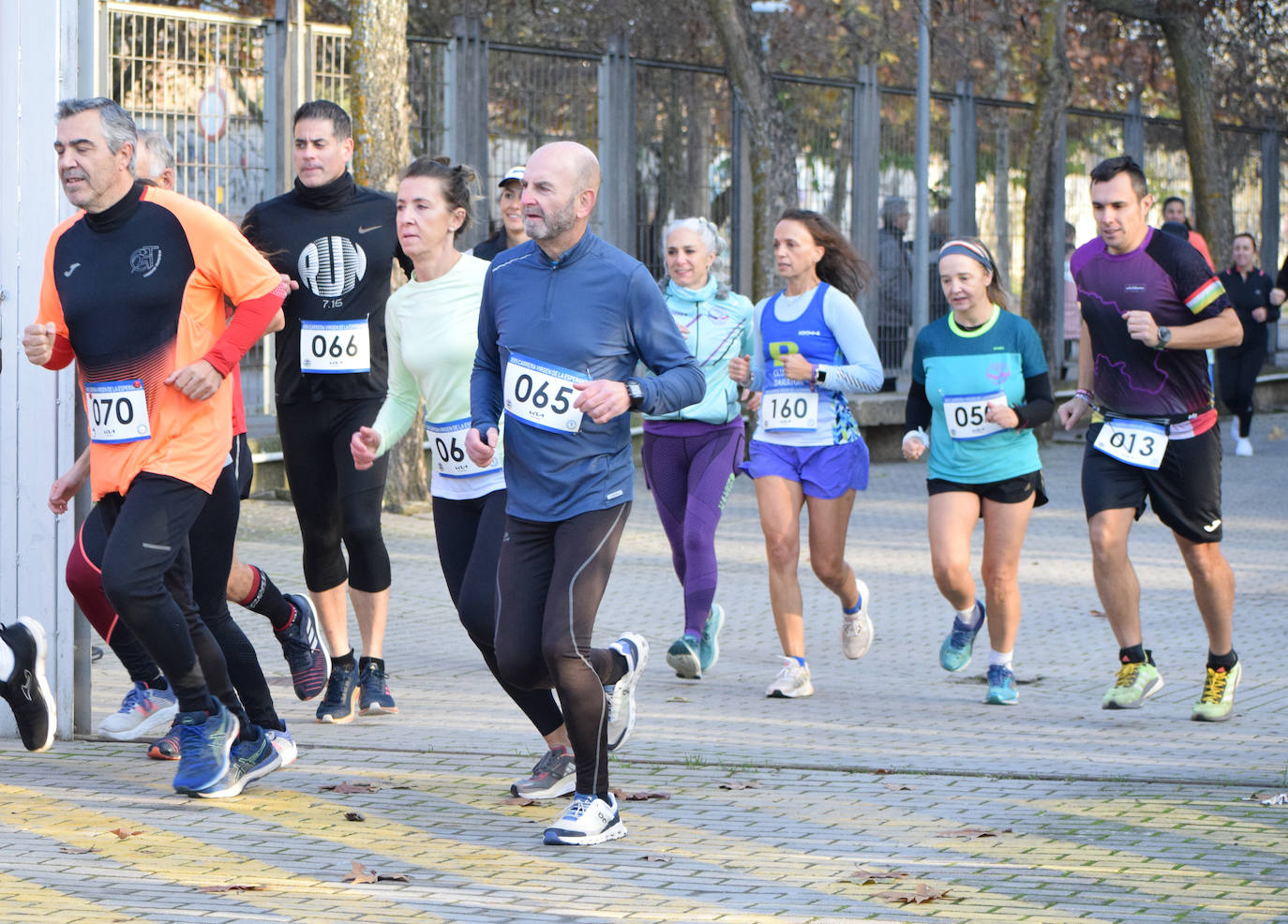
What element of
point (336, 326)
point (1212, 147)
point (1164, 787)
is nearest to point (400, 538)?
point (336, 326)

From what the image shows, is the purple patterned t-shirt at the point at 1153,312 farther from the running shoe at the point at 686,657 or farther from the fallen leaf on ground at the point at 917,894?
the fallen leaf on ground at the point at 917,894

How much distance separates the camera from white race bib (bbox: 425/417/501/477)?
6.23 metres

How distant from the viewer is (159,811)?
218 inches

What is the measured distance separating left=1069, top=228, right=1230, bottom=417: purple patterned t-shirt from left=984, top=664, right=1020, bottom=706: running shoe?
1.12m

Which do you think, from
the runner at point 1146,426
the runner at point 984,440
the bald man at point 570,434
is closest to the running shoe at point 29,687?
the bald man at point 570,434

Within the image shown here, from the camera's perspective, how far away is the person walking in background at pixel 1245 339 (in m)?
A: 18.4

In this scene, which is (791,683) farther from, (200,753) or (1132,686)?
(200,753)

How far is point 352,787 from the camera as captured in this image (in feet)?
19.1

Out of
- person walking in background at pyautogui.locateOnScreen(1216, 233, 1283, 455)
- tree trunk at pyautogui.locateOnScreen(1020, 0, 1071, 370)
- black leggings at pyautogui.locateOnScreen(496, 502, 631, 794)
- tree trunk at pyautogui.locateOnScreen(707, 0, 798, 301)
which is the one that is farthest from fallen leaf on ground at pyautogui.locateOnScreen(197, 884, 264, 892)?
person walking in background at pyautogui.locateOnScreen(1216, 233, 1283, 455)

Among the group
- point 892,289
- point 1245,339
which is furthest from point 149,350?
point 1245,339

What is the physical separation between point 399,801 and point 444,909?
1.19 m

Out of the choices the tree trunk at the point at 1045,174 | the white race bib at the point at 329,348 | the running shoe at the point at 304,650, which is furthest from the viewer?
the tree trunk at the point at 1045,174

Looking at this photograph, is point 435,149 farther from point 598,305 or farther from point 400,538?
point 598,305

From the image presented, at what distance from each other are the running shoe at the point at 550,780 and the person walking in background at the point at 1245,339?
13.7m
